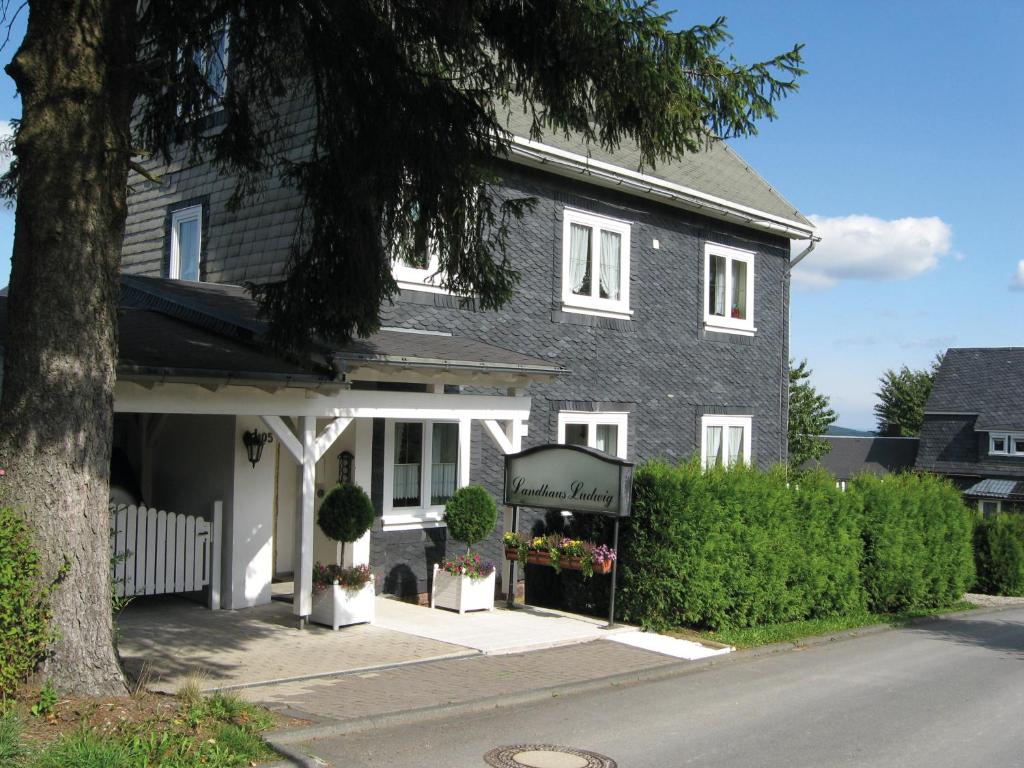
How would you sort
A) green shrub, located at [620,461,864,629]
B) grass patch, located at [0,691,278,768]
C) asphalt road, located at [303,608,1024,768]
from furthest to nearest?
green shrub, located at [620,461,864,629] → asphalt road, located at [303,608,1024,768] → grass patch, located at [0,691,278,768]

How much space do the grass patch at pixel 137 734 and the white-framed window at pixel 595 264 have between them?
10.3 meters

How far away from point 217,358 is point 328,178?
2183 mm

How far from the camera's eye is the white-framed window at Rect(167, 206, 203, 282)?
16.0 meters

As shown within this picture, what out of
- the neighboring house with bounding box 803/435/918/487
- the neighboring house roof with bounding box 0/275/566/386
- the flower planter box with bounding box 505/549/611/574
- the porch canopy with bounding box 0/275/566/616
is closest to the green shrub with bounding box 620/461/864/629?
the flower planter box with bounding box 505/549/611/574

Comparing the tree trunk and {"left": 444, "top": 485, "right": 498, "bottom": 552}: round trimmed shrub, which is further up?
the tree trunk

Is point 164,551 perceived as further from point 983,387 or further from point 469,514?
point 983,387

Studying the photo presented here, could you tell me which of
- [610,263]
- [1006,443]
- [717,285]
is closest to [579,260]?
[610,263]

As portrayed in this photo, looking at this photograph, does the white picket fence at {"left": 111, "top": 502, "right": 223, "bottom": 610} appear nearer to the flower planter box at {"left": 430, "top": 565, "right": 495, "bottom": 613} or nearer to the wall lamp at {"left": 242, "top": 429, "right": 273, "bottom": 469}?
the wall lamp at {"left": 242, "top": 429, "right": 273, "bottom": 469}

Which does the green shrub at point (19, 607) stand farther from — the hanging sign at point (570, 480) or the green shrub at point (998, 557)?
the green shrub at point (998, 557)

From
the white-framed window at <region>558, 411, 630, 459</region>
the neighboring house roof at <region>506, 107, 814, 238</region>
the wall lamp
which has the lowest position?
the wall lamp

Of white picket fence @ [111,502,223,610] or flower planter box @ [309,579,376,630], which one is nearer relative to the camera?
white picket fence @ [111,502,223,610]

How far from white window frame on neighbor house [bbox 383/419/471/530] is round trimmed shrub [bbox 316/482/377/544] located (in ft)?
6.29

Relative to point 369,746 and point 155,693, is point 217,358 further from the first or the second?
point 369,746

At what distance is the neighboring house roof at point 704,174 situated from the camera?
637 inches
